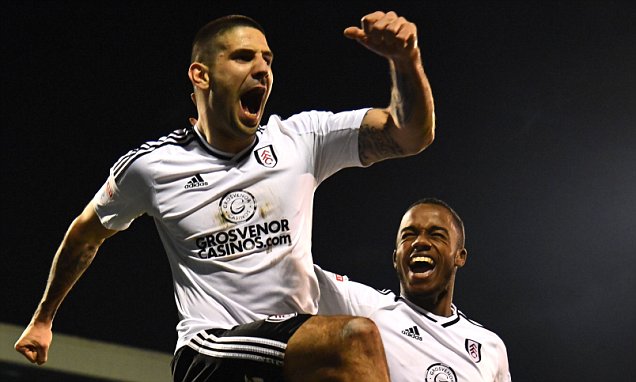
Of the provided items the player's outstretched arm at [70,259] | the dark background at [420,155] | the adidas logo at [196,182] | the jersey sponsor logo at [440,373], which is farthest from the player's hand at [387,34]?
the dark background at [420,155]

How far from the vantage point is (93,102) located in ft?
14.9

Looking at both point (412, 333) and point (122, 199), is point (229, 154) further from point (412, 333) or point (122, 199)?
point (412, 333)

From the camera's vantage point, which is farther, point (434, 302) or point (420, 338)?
point (434, 302)

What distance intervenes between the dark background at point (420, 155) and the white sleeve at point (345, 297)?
1922 mm

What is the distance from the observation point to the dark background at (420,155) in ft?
14.7

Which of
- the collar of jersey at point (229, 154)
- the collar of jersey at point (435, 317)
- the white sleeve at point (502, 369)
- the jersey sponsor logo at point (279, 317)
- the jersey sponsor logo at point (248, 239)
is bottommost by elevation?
the white sleeve at point (502, 369)

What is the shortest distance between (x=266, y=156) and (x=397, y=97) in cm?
34

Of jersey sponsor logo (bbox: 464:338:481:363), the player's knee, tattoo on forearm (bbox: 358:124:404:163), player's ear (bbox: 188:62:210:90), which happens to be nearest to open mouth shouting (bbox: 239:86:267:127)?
player's ear (bbox: 188:62:210:90)

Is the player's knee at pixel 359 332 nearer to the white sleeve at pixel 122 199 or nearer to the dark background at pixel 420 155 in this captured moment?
the white sleeve at pixel 122 199

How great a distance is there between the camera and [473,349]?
2865 mm

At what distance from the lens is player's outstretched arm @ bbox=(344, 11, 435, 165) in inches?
72.8

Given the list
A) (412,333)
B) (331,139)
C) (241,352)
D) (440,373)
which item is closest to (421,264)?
(412,333)

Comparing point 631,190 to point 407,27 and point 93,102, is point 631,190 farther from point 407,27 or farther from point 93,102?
point 407,27

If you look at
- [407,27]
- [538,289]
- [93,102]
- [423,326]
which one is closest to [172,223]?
[407,27]
